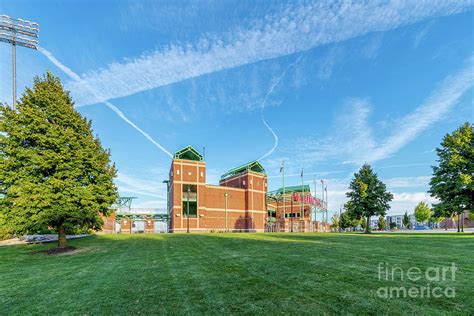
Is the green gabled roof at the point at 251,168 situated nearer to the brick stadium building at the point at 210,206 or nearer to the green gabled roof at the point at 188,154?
the brick stadium building at the point at 210,206

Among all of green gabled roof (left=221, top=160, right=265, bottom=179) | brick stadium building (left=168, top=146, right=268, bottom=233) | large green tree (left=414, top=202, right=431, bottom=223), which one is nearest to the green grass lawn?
brick stadium building (left=168, top=146, right=268, bottom=233)

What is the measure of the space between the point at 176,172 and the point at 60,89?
42229mm

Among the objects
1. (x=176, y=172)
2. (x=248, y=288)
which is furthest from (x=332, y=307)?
(x=176, y=172)

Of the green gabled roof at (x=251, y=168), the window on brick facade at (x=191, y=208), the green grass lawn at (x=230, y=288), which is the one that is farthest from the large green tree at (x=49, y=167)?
the green gabled roof at (x=251, y=168)

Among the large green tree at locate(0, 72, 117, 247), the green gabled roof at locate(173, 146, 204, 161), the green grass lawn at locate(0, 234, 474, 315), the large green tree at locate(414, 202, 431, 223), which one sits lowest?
the large green tree at locate(414, 202, 431, 223)

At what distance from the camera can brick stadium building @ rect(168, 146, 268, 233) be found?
60.5 meters

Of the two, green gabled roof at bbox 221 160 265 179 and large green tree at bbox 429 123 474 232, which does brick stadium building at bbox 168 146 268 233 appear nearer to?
green gabled roof at bbox 221 160 265 179

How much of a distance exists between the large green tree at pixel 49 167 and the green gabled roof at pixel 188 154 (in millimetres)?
42555

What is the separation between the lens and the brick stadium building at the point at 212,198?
60531 mm

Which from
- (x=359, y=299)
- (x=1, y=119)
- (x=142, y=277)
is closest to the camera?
(x=359, y=299)

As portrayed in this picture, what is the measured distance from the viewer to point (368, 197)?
150 ft

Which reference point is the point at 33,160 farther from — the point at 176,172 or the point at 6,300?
the point at 176,172

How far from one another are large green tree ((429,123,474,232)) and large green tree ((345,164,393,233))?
1098 centimetres

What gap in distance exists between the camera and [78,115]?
769 inches
